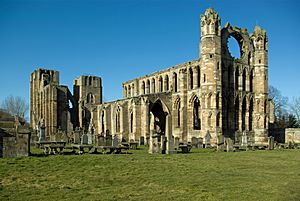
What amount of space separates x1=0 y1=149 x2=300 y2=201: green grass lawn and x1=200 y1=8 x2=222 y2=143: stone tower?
61.2 feet

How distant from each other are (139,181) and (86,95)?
50.0 metres

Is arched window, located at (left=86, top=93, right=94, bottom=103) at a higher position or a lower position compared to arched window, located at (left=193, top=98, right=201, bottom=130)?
higher

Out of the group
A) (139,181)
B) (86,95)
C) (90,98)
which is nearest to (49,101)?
(86,95)

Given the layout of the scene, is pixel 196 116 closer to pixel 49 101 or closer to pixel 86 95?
pixel 49 101

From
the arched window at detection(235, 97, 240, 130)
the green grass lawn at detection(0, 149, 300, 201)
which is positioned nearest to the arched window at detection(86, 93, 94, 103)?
the arched window at detection(235, 97, 240, 130)

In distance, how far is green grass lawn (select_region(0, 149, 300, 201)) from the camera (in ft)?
26.8

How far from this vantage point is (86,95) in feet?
192

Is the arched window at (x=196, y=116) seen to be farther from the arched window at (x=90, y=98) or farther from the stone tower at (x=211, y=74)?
the arched window at (x=90, y=98)

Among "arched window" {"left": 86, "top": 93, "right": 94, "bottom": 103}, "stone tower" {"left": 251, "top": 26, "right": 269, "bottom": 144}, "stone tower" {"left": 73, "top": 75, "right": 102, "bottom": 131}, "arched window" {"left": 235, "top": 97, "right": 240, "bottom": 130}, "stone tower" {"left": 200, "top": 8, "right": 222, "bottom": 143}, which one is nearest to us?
"stone tower" {"left": 200, "top": 8, "right": 222, "bottom": 143}

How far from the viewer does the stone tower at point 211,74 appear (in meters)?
32.7

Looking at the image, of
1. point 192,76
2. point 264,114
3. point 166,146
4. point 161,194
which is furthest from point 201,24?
point 161,194

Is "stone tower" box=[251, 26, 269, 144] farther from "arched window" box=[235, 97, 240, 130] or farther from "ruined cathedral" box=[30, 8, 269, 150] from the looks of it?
"arched window" box=[235, 97, 240, 130]

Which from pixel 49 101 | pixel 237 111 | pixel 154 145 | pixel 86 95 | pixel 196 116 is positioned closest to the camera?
pixel 154 145

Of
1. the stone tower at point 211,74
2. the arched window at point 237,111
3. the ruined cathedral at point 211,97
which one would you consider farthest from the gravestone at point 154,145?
the arched window at point 237,111
